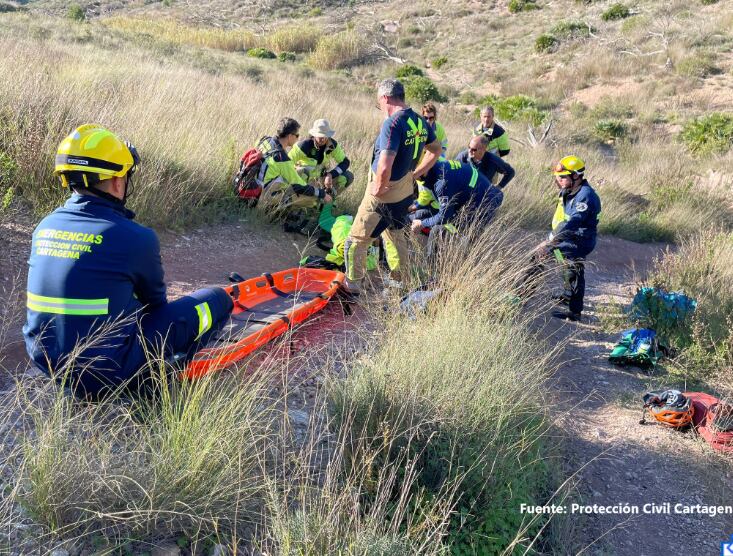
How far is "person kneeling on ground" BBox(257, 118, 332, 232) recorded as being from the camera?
668cm

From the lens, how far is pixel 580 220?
6.20m

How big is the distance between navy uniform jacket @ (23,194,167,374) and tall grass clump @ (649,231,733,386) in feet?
15.4

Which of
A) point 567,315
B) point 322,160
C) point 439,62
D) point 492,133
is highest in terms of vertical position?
point 439,62

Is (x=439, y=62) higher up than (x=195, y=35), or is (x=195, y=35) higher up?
(x=195, y=35)

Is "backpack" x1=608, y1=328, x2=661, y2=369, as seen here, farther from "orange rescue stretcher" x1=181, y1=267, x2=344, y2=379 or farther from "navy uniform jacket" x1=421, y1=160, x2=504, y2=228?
"orange rescue stretcher" x1=181, y1=267, x2=344, y2=379

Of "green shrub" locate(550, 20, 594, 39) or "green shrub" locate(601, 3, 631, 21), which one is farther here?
"green shrub" locate(601, 3, 631, 21)

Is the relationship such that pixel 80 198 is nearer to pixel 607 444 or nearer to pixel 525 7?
pixel 607 444

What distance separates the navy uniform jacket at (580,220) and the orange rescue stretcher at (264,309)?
254 cm

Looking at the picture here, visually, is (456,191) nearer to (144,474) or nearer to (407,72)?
(144,474)

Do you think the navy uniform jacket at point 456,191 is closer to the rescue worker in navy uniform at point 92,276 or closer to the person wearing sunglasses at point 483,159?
the person wearing sunglasses at point 483,159

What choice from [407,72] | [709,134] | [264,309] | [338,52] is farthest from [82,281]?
[338,52]

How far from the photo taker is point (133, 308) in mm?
3047

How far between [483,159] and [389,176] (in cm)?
282

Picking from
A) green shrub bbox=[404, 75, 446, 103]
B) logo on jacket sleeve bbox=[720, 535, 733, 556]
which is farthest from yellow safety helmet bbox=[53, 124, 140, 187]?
green shrub bbox=[404, 75, 446, 103]
